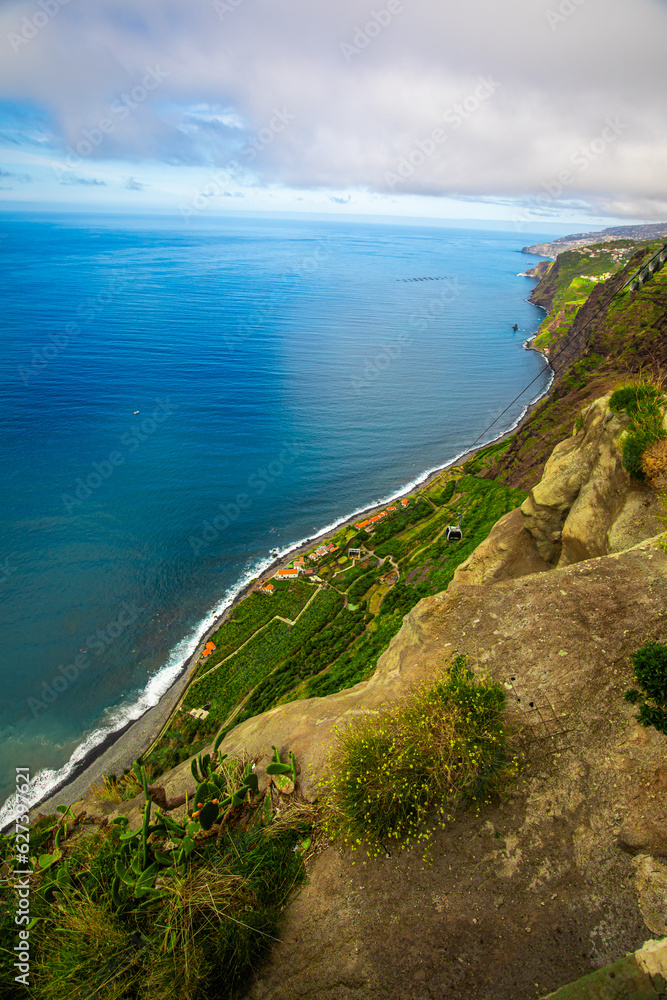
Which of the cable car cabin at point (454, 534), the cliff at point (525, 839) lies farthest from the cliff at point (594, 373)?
the cliff at point (525, 839)

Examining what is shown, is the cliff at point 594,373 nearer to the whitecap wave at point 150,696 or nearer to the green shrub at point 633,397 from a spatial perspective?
the whitecap wave at point 150,696

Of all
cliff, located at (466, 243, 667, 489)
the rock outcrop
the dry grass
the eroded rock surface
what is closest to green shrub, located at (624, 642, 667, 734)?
the eroded rock surface

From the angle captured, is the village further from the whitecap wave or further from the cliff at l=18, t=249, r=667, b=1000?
the cliff at l=18, t=249, r=667, b=1000

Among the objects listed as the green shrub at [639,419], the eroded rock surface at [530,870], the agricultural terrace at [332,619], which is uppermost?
the green shrub at [639,419]

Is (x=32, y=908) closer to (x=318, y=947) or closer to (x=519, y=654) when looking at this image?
(x=318, y=947)

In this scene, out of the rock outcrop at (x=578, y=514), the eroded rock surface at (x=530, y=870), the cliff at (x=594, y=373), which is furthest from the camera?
the cliff at (x=594, y=373)

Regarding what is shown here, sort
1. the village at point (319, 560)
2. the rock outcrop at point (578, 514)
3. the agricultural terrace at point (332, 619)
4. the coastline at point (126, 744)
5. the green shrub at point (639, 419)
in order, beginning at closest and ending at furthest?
the rock outcrop at point (578, 514), the green shrub at point (639, 419), the coastline at point (126, 744), the agricultural terrace at point (332, 619), the village at point (319, 560)
